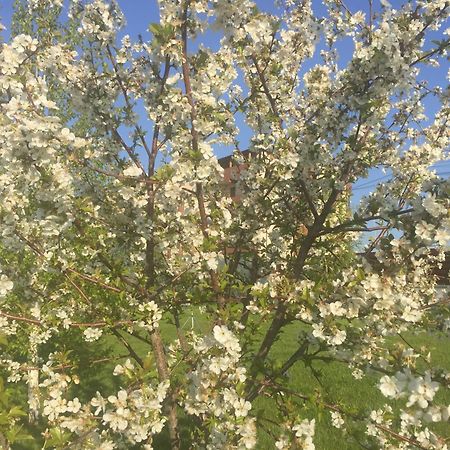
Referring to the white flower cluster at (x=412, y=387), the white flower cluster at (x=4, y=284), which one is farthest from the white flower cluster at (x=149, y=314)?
the white flower cluster at (x=412, y=387)

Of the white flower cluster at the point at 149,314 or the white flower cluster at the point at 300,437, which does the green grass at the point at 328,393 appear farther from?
the white flower cluster at the point at 149,314

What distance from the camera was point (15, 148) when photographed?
3.42 m

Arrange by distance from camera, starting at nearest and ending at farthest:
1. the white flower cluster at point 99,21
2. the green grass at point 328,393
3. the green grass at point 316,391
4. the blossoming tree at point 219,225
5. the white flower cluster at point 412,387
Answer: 1. the white flower cluster at point 412,387
2. the blossoming tree at point 219,225
3. the green grass at point 328,393
4. the white flower cluster at point 99,21
5. the green grass at point 316,391

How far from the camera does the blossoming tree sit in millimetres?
3365

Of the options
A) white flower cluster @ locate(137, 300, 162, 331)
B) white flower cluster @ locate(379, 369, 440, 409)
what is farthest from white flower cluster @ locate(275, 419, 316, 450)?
white flower cluster @ locate(137, 300, 162, 331)

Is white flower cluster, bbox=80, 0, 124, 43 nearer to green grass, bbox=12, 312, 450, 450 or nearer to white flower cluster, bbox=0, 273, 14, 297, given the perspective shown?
white flower cluster, bbox=0, 273, 14, 297

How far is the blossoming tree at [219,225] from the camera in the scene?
337 cm

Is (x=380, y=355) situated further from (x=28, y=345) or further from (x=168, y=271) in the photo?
(x=28, y=345)

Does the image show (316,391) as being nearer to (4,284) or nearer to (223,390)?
(223,390)

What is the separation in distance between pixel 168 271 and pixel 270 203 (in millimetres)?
1363

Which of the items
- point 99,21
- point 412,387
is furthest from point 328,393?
point 99,21

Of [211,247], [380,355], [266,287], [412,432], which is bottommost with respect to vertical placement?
[412,432]

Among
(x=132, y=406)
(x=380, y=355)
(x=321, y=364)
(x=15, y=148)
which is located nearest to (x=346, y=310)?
(x=380, y=355)

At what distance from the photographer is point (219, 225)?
468 cm
